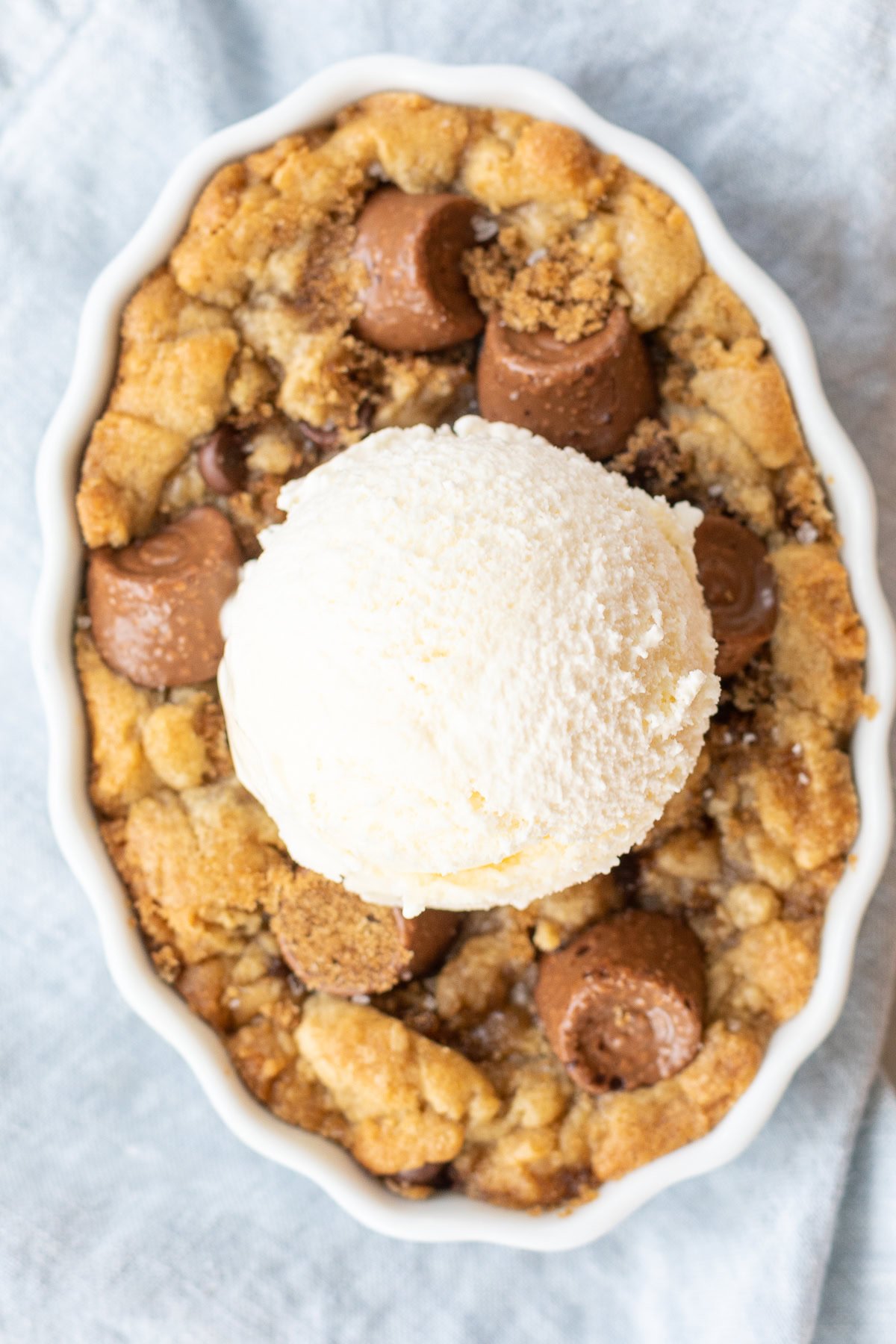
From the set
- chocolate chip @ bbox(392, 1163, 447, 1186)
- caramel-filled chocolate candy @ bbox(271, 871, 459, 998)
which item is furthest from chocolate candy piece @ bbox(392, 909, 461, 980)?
chocolate chip @ bbox(392, 1163, 447, 1186)

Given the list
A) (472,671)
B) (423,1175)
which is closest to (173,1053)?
(423,1175)

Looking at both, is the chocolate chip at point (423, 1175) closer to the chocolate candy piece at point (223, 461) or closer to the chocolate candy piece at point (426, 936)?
the chocolate candy piece at point (426, 936)

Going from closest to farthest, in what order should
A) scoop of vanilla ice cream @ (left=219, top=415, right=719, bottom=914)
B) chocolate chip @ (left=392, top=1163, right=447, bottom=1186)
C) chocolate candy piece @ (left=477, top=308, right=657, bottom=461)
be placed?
scoop of vanilla ice cream @ (left=219, top=415, right=719, bottom=914)
chocolate candy piece @ (left=477, top=308, right=657, bottom=461)
chocolate chip @ (left=392, top=1163, right=447, bottom=1186)

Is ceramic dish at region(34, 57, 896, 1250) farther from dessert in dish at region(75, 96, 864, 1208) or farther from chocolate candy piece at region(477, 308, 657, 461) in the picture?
chocolate candy piece at region(477, 308, 657, 461)

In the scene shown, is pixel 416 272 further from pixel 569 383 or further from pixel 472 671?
pixel 472 671

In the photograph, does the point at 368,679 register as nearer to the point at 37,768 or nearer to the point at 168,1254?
the point at 37,768

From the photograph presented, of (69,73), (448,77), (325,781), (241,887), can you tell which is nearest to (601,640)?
(325,781)
